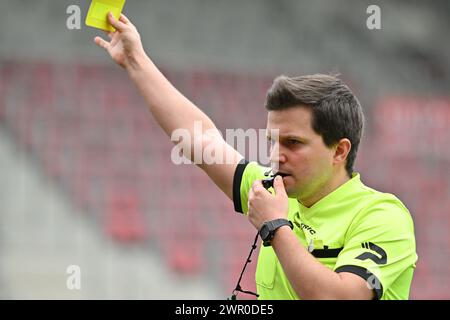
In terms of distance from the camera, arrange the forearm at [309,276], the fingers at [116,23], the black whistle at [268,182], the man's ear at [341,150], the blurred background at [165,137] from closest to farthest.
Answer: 1. the forearm at [309,276]
2. the black whistle at [268,182]
3. the man's ear at [341,150]
4. the fingers at [116,23]
5. the blurred background at [165,137]

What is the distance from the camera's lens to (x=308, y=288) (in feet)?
6.54

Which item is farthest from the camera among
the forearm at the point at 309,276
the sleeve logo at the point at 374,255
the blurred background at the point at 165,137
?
the blurred background at the point at 165,137

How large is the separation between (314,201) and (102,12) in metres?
0.85

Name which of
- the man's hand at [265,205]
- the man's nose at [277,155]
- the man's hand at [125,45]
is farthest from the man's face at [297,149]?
the man's hand at [125,45]

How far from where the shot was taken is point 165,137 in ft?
26.6

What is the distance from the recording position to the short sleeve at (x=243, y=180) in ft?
8.30

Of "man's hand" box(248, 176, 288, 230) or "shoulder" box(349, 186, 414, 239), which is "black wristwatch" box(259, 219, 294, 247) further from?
"shoulder" box(349, 186, 414, 239)

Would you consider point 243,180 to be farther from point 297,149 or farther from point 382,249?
point 382,249

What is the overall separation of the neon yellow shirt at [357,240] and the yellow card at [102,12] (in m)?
0.81

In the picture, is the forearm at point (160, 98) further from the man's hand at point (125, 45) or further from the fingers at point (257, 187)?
the fingers at point (257, 187)

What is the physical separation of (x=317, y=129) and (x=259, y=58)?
266 inches

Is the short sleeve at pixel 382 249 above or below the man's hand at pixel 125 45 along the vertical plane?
below

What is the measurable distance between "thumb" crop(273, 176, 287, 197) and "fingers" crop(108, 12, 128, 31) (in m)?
0.71
